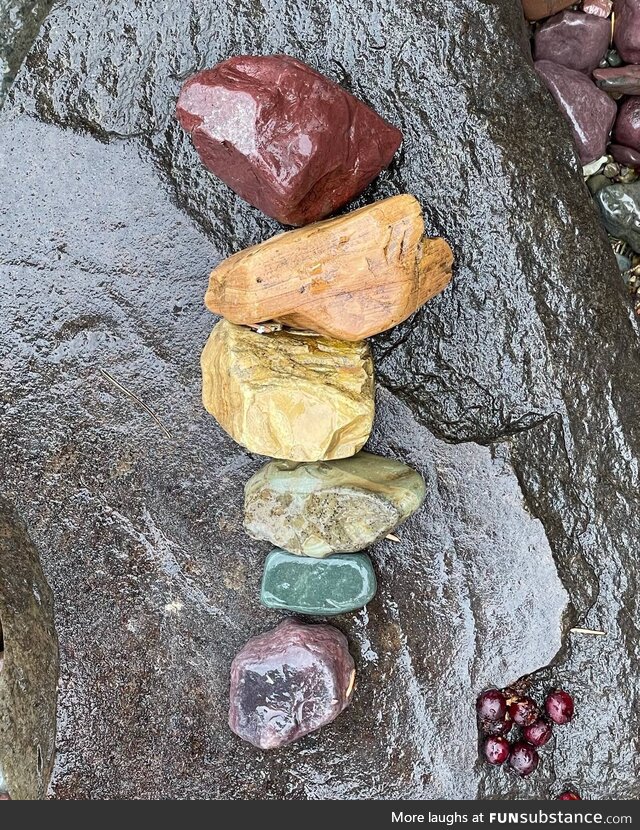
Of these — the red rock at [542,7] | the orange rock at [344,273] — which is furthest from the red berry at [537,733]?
the red rock at [542,7]

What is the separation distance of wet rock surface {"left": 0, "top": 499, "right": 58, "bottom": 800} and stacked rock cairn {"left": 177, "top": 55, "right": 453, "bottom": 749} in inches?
29.6

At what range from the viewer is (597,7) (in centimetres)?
257

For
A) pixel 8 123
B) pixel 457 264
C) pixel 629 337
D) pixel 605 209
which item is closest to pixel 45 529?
pixel 8 123

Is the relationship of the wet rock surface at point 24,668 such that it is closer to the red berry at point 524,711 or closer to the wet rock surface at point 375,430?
the wet rock surface at point 375,430

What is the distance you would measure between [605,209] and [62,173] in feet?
5.99

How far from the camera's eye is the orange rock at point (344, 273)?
191 cm

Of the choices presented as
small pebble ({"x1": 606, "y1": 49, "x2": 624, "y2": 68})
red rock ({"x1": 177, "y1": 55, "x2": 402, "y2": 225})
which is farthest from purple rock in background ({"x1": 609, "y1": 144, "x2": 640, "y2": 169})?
red rock ({"x1": 177, "y1": 55, "x2": 402, "y2": 225})

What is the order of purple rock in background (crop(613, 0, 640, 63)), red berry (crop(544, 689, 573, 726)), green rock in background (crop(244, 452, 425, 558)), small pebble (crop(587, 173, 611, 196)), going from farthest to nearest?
small pebble (crop(587, 173, 611, 196)) < purple rock in background (crop(613, 0, 640, 63)) < red berry (crop(544, 689, 573, 726)) < green rock in background (crop(244, 452, 425, 558))

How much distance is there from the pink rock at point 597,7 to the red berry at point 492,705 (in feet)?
7.64

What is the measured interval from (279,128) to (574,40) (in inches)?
52.1

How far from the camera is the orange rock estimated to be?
1.91m

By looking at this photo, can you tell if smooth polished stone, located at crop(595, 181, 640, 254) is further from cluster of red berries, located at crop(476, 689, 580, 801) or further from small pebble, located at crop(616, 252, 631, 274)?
cluster of red berries, located at crop(476, 689, 580, 801)

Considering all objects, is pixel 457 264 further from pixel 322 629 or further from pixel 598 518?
pixel 322 629
